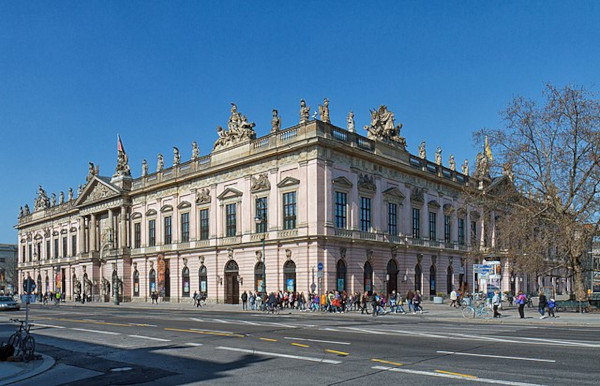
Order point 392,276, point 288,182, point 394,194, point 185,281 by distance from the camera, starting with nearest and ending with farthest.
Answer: point 288,182, point 392,276, point 394,194, point 185,281

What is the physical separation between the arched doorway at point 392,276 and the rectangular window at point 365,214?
15.4ft

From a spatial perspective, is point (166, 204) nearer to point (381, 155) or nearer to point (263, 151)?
point (263, 151)

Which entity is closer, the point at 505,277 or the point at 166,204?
the point at 166,204

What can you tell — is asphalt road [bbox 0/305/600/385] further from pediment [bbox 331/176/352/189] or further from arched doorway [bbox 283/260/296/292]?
pediment [bbox 331/176/352/189]

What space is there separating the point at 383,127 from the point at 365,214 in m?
9.49

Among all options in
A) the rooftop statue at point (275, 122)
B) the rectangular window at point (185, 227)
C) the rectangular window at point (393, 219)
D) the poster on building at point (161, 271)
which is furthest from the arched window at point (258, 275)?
the poster on building at point (161, 271)

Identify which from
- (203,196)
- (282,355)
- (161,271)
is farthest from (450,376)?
(161,271)

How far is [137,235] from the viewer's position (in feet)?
226

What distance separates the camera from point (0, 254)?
163125 millimetres

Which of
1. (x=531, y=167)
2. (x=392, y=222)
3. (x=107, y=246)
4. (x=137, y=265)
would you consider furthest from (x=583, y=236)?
(x=107, y=246)

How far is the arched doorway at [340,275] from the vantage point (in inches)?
1853

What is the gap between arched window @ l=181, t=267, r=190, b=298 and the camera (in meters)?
59.1

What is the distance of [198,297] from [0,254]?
13430 cm

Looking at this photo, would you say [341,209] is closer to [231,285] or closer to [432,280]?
[231,285]
